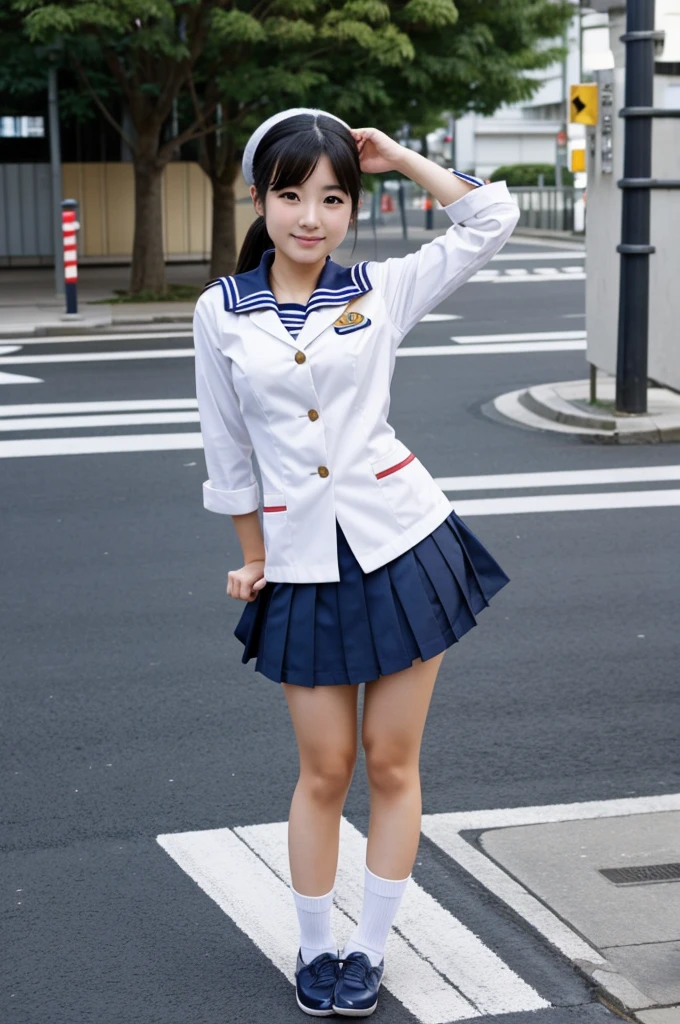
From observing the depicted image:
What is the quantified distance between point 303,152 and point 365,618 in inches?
38.0

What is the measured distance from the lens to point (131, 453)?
10312mm

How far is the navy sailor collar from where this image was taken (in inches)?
122

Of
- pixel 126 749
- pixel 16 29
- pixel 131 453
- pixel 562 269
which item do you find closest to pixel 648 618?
pixel 126 749

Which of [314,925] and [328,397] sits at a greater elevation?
[328,397]

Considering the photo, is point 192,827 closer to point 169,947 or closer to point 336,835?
point 169,947

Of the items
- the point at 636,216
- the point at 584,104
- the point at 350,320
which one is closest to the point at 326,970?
the point at 350,320

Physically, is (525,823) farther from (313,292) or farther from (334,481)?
(313,292)

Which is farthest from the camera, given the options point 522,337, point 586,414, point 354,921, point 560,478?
point 522,337

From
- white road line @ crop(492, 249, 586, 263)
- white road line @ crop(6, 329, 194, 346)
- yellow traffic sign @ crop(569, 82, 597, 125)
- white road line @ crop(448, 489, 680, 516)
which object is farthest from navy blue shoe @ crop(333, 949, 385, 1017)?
white road line @ crop(492, 249, 586, 263)

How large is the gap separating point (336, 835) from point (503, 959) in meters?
0.53

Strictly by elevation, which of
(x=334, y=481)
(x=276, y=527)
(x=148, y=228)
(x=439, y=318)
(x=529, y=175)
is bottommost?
(x=439, y=318)

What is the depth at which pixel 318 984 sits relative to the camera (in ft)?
10.9

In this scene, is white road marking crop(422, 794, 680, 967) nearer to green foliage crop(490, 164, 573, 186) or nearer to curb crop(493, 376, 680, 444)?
curb crop(493, 376, 680, 444)

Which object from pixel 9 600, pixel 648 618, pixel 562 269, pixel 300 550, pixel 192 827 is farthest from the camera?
pixel 562 269
